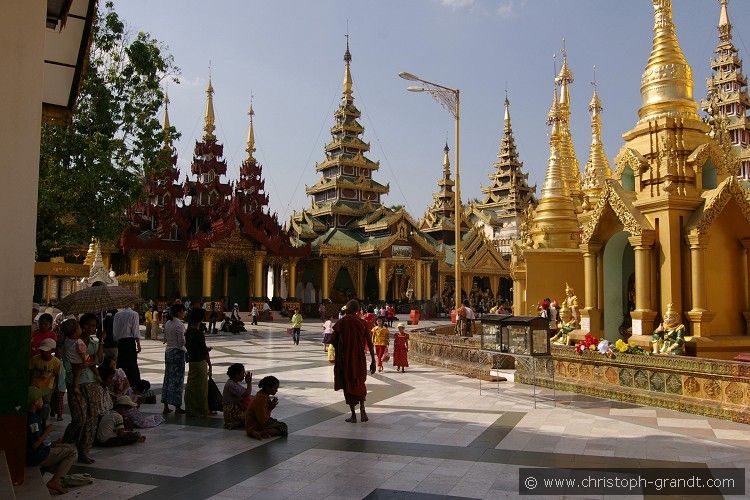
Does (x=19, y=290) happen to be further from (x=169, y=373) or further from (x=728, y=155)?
(x=728, y=155)

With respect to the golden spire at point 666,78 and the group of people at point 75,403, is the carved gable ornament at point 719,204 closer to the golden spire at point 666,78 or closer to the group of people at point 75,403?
the golden spire at point 666,78

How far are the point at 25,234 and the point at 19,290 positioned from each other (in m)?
Answer: 0.48

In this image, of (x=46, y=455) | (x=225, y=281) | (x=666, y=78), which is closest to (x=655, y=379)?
(x=666, y=78)

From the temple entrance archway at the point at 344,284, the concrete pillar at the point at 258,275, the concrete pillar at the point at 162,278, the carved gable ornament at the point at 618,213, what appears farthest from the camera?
the temple entrance archway at the point at 344,284

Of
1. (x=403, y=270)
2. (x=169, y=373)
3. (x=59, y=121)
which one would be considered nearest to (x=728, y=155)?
(x=169, y=373)

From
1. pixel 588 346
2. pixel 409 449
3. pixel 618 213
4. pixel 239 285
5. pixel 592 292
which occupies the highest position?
pixel 618 213

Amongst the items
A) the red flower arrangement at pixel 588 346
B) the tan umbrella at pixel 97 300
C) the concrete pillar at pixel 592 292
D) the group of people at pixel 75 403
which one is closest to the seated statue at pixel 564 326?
the concrete pillar at pixel 592 292

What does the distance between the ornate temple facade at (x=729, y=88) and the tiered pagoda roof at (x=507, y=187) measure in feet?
55.2

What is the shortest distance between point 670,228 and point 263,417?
886 centimetres

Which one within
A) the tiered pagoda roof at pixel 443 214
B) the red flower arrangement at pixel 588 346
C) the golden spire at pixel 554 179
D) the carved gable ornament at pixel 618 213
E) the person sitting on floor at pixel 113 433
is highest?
the tiered pagoda roof at pixel 443 214

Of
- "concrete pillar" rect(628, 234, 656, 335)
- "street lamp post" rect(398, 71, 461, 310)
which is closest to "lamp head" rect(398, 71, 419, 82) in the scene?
"street lamp post" rect(398, 71, 461, 310)

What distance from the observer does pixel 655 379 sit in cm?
948

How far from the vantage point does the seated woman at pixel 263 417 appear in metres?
7.65

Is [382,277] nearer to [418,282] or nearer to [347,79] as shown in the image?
[418,282]
